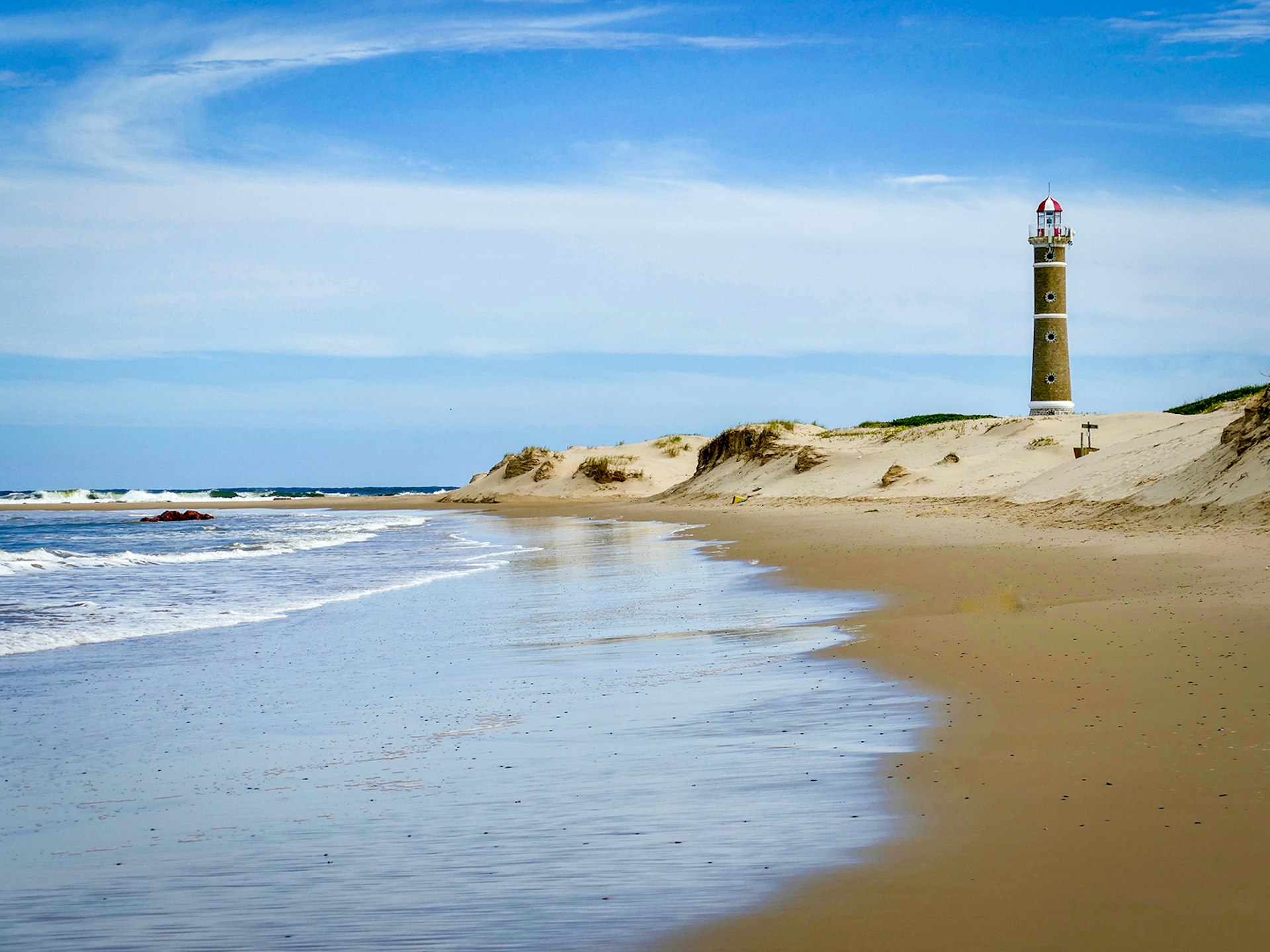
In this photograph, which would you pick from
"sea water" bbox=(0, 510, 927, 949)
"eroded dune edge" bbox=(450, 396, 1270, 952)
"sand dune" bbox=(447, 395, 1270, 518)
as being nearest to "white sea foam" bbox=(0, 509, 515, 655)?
"sea water" bbox=(0, 510, 927, 949)

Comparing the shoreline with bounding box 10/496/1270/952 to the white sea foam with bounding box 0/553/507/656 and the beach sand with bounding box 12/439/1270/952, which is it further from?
the white sea foam with bounding box 0/553/507/656

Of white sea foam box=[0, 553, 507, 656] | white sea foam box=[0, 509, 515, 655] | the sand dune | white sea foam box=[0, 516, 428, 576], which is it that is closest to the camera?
white sea foam box=[0, 553, 507, 656]

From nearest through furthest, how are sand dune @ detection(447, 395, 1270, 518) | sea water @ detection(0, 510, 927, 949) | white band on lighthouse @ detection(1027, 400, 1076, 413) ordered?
sea water @ detection(0, 510, 927, 949) < sand dune @ detection(447, 395, 1270, 518) < white band on lighthouse @ detection(1027, 400, 1076, 413)

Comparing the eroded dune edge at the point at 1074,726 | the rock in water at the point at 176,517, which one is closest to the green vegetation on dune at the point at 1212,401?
the eroded dune edge at the point at 1074,726

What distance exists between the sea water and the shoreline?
0.27 meters

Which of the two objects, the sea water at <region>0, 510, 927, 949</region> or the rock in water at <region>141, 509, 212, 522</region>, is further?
the rock in water at <region>141, 509, 212, 522</region>

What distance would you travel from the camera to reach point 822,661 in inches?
331

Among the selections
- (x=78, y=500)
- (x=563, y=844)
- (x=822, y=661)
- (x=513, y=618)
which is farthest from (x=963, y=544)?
(x=78, y=500)

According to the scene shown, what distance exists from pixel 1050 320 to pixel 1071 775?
51.2m

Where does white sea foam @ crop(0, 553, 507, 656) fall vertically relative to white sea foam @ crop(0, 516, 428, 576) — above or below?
above

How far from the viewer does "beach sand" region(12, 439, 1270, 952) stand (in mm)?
A: 3396

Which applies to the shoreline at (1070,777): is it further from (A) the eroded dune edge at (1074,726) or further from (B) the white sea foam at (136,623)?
(B) the white sea foam at (136,623)

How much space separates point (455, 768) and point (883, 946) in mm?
2960

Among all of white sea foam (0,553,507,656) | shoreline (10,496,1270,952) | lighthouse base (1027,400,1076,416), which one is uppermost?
lighthouse base (1027,400,1076,416)
